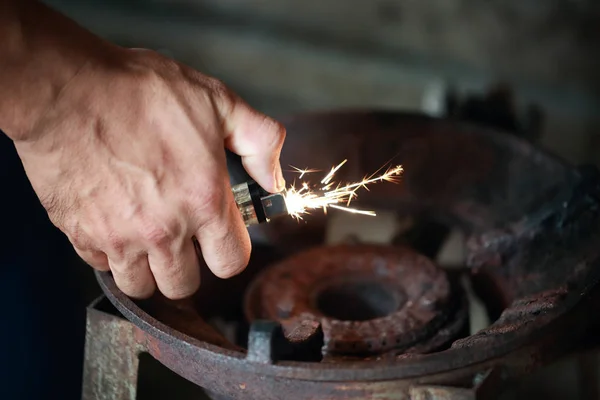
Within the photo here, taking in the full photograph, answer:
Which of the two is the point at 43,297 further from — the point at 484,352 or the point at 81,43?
the point at 484,352

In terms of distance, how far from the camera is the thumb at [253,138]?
1.08 metres

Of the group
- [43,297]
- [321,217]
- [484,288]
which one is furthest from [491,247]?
[43,297]

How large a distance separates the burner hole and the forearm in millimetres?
729

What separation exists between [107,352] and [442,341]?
1.97ft

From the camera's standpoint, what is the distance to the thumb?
108 centimetres

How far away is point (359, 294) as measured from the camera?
1.52 meters

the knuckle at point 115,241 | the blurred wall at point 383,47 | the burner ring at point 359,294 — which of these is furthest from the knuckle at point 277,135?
Answer: the blurred wall at point 383,47

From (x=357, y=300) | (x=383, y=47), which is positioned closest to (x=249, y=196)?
(x=357, y=300)

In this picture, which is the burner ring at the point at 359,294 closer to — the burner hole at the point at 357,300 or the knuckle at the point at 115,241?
the burner hole at the point at 357,300

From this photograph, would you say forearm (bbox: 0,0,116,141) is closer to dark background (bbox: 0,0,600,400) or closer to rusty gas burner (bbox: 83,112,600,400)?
rusty gas burner (bbox: 83,112,600,400)

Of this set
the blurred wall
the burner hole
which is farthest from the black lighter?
the blurred wall

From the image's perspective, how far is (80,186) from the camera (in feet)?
3.29

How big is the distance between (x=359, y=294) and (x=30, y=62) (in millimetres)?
850

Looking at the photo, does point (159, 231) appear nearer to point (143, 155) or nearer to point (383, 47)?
point (143, 155)
